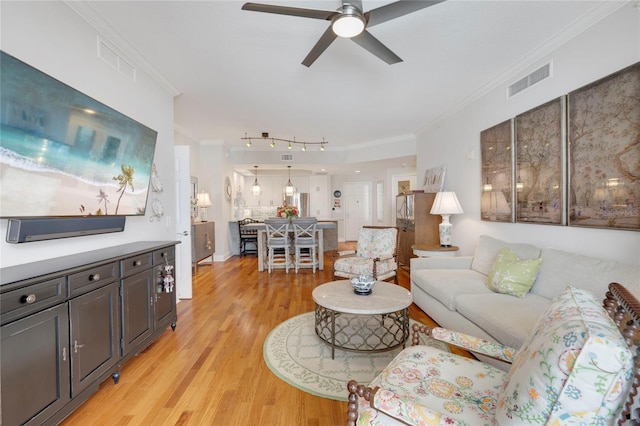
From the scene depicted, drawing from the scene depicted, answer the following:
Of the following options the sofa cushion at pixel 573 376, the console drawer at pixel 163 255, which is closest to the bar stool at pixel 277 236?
the console drawer at pixel 163 255

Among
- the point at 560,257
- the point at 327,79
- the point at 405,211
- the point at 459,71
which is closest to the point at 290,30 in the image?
the point at 327,79

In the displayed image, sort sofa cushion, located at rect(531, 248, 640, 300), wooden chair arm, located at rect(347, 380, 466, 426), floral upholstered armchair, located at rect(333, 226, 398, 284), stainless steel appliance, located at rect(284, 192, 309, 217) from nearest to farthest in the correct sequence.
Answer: wooden chair arm, located at rect(347, 380, 466, 426) < sofa cushion, located at rect(531, 248, 640, 300) < floral upholstered armchair, located at rect(333, 226, 398, 284) < stainless steel appliance, located at rect(284, 192, 309, 217)

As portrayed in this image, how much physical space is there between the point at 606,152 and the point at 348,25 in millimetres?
2161

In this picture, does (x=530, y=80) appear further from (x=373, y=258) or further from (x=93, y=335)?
(x=93, y=335)

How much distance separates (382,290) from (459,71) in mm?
2646

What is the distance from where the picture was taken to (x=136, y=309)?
88.9 inches

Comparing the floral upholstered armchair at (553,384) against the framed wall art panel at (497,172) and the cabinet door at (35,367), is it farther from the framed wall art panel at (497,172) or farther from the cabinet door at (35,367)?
the framed wall art panel at (497,172)

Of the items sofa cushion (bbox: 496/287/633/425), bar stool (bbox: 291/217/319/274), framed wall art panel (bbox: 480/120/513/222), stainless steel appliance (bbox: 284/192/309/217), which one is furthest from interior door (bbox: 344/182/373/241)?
sofa cushion (bbox: 496/287/633/425)

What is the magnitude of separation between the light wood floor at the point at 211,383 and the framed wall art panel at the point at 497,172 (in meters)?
1.57

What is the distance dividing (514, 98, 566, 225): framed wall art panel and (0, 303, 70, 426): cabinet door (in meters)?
3.84

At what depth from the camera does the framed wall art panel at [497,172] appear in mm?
3174

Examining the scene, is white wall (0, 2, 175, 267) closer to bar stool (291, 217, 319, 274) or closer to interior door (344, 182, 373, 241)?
bar stool (291, 217, 319, 274)

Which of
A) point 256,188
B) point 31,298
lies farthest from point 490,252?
point 256,188

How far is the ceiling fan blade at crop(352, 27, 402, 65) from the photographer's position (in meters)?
2.00
